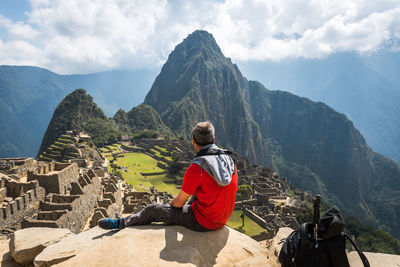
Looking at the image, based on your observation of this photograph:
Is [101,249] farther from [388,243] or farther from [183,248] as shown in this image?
[388,243]

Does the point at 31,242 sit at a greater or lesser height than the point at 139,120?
lesser

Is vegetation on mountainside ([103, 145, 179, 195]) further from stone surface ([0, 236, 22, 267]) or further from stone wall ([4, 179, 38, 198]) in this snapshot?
stone surface ([0, 236, 22, 267])

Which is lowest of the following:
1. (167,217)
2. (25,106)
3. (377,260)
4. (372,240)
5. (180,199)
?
(372,240)

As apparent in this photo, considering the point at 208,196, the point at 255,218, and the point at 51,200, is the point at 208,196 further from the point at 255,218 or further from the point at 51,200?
the point at 255,218

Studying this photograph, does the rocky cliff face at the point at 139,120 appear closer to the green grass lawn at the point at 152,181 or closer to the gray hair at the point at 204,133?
the green grass lawn at the point at 152,181

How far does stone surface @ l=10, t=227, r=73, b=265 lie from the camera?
14.5ft

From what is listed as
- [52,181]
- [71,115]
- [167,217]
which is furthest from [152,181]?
[71,115]

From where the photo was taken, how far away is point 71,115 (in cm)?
8356

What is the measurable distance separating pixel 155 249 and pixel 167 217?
0.80m

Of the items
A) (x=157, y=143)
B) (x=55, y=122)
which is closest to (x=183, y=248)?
(x=157, y=143)

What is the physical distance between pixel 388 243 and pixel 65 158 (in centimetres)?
4811

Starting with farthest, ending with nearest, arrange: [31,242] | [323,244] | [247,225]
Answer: [247,225]
[31,242]
[323,244]

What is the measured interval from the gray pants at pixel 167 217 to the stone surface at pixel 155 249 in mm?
109

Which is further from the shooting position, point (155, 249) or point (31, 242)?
point (31, 242)
